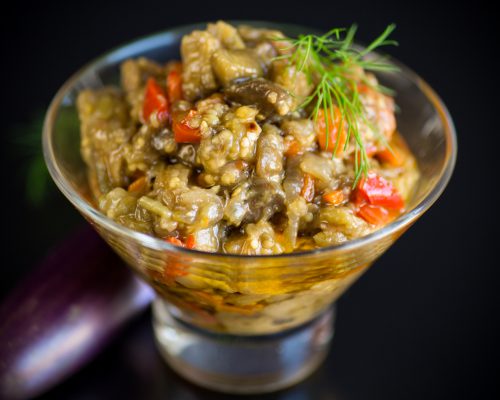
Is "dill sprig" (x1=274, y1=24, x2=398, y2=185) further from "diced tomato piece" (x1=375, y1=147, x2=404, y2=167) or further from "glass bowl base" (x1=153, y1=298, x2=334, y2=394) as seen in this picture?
"glass bowl base" (x1=153, y1=298, x2=334, y2=394)

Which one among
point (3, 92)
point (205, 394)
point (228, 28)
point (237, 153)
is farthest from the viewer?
point (3, 92)

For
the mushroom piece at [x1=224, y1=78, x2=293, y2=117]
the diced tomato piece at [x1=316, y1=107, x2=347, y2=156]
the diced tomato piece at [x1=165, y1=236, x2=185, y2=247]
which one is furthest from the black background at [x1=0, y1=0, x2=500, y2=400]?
the mushroom piece at [x1=224, y1=78, x2=293, y2=117]

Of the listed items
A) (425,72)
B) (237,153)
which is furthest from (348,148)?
(425,72)

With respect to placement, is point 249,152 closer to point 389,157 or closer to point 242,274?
point 242,274

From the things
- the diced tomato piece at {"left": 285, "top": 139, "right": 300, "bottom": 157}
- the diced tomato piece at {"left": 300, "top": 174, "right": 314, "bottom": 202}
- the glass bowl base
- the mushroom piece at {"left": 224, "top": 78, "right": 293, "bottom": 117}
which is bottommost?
the glass bowl base

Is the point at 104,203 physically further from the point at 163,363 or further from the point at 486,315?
the point at 486,315

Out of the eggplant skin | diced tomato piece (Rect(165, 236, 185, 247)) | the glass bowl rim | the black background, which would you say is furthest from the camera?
the black background

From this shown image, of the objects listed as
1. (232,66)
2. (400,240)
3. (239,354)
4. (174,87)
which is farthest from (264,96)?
(400,240)
